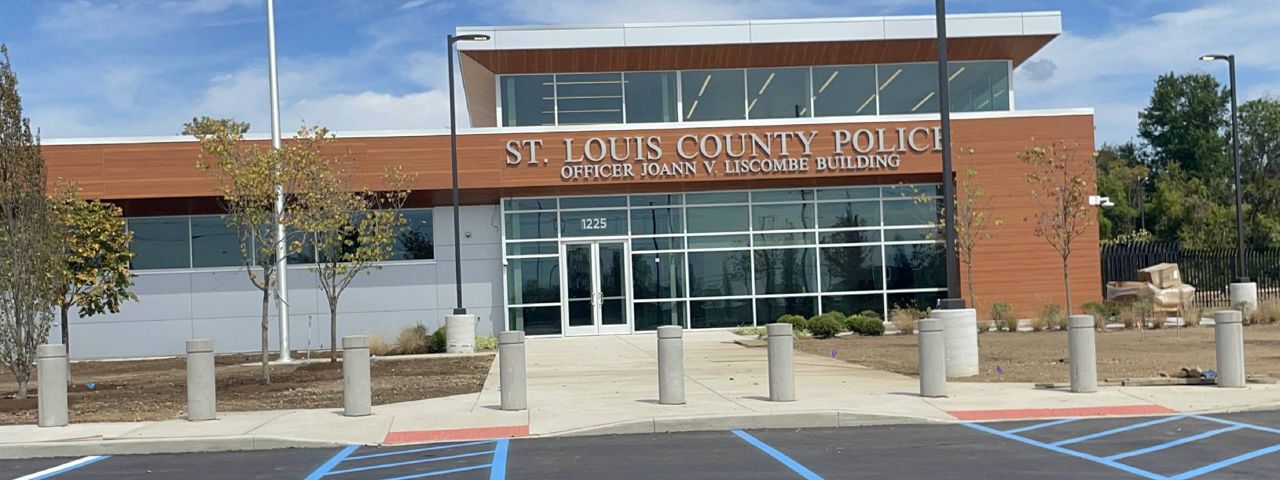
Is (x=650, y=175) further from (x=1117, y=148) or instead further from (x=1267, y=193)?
(x=1117, y=148)

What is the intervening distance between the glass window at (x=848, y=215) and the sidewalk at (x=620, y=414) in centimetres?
1403

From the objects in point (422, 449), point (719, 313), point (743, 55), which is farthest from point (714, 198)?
point (422, 449)

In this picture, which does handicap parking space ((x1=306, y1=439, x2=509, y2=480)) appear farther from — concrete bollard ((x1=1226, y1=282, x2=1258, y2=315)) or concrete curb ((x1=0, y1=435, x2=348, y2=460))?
concrete bollard ((x1=1226, y1=282, x2=1258, y2=315))

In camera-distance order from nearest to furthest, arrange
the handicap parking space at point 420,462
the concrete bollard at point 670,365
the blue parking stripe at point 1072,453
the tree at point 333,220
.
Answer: the blue parking stripe at point 1072,453 < the handicap parking space at point 420,462 < the concrete bollard at point 670,365 < the tree at point 333,220

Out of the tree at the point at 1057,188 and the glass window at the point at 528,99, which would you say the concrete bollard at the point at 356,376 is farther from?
the glass window at the point at 528,99

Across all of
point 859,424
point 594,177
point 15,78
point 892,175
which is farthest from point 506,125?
point 859,424

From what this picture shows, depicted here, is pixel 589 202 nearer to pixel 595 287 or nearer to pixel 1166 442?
pixel 595 287

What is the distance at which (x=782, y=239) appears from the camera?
97.8ft

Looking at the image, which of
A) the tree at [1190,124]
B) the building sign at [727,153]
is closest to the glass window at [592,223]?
the building sign at [727,153]

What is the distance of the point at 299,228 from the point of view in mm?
20906

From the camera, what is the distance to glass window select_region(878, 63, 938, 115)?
3025 cm

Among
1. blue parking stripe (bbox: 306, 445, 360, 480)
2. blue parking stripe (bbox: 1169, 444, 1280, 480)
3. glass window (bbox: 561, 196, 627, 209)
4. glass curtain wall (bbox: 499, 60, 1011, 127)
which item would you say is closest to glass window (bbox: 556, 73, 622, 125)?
glass curtain wall (bbox: 499, 60, 1011, 127)

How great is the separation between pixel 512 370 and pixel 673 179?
15632mm

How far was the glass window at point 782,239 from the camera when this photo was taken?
29.8 meters
